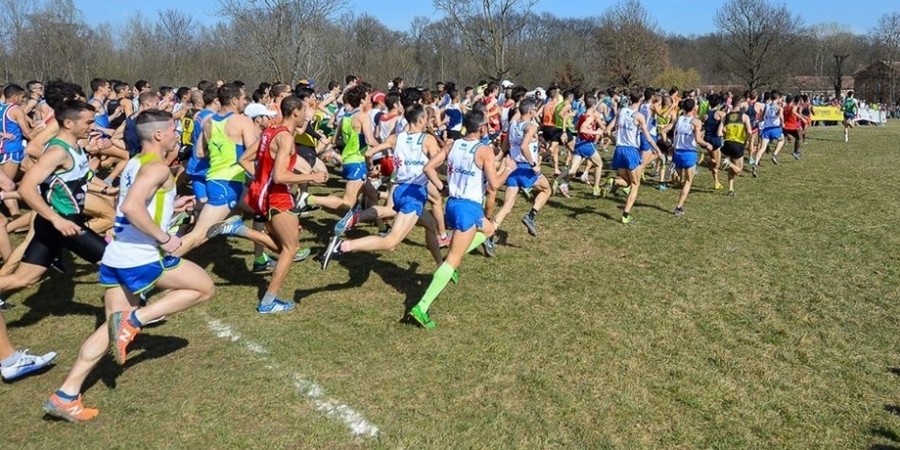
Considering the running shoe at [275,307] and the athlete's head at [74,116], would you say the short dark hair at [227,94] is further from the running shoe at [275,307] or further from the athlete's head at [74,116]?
the running shoe at [275,307]

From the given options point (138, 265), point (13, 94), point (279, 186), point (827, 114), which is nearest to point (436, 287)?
point (279, 186)

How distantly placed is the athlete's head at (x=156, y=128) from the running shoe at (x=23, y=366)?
2023mm

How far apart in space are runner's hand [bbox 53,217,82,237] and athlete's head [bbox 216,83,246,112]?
267 centimetres

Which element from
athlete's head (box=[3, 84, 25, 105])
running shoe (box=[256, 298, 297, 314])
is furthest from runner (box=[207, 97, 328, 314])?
athlete's head (box=[3, 84, 25, 105])

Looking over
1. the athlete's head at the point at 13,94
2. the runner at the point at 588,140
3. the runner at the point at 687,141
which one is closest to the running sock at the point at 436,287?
the runner at the point at 687,141

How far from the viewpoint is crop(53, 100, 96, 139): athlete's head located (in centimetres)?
487

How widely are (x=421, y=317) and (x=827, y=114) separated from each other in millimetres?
40132

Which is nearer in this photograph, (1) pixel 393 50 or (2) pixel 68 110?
(2) pixel 68 110

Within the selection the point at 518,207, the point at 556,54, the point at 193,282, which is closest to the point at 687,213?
the point at 518,207

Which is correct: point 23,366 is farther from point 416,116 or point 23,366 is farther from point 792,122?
point 792,122

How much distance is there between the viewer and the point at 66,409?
14.0 ft

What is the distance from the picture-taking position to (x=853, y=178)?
14.2 meters

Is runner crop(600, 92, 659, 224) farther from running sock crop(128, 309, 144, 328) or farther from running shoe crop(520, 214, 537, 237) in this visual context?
running sock crop(128, 309, 144, 328)

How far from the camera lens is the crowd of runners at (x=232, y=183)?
A: 173 inches
